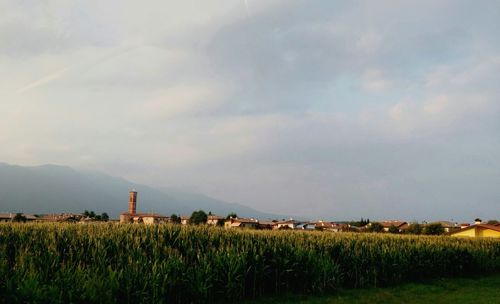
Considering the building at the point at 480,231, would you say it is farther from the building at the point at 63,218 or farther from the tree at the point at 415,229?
the building at the point at 63,218

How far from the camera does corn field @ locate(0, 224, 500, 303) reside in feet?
35.0

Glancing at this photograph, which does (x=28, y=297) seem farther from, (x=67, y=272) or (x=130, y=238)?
(x=130, y=238)

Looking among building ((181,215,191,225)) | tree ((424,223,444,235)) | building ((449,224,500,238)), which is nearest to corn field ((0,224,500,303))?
building ((181,215,191,225))

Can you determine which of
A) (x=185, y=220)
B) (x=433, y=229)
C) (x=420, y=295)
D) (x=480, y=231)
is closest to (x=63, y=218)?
(x=185, y=220)

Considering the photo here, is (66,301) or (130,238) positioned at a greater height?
(130,238)

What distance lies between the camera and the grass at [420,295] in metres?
16.3

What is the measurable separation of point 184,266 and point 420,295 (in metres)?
10.8

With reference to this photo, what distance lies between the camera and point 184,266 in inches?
528

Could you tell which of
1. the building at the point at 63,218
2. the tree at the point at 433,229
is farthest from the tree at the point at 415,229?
the building at the point at 63,218

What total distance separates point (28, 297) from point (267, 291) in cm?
899

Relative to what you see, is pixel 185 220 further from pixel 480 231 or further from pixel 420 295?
pixel 480 231

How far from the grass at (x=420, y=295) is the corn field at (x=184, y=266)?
82cm

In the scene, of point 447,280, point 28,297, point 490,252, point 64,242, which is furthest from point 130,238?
point 490,252

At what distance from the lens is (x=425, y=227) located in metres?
77.8
